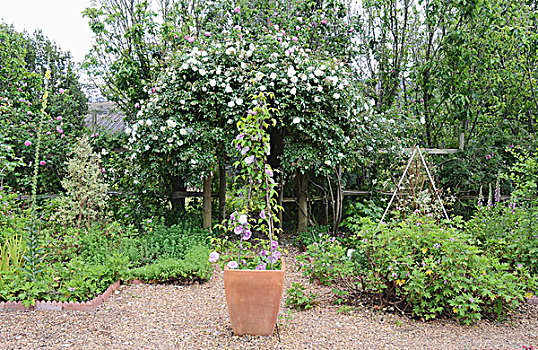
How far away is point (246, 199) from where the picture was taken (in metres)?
2.70

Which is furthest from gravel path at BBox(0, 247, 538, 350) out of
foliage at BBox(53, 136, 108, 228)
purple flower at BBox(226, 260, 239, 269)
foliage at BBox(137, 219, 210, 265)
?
foliage at BBox(53, 136, 108, 228)

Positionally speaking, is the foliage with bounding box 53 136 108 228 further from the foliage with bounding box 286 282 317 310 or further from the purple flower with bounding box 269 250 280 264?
the purple flower with bounding box 269 250 280 264

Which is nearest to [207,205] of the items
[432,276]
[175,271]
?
[175,271]

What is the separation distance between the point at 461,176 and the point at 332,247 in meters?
3.23

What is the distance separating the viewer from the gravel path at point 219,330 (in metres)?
2.50

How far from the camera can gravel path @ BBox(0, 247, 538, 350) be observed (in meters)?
2.50

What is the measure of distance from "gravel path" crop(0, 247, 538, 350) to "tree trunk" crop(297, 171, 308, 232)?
245 centimetres

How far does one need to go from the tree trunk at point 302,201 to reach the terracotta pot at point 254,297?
3113 mm

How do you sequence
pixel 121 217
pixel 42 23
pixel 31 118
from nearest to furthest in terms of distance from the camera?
pixel 121 217 < pixel 31 118 < pixel 42 23

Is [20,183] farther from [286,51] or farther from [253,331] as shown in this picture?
[253,331]

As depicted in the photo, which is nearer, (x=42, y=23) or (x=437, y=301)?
(x=437, y=301)

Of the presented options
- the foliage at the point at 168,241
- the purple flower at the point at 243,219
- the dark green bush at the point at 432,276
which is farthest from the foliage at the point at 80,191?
the dark green bush at the point at 432,276

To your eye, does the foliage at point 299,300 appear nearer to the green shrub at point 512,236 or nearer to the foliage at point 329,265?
the foliage at point 329,265

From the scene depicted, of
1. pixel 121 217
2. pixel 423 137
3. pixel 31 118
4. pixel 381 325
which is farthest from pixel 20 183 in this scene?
pixel 423 137
